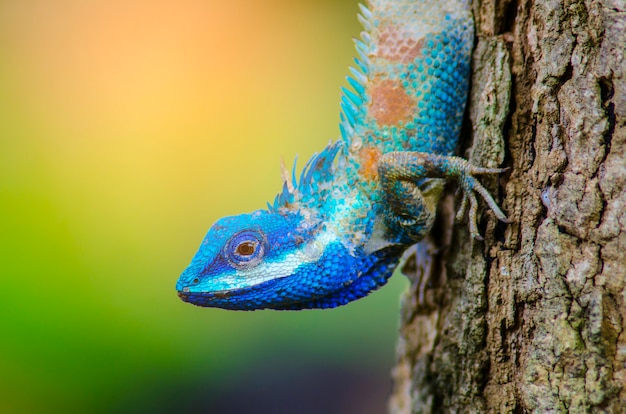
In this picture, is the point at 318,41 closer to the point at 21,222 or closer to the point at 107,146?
the point at 107,146

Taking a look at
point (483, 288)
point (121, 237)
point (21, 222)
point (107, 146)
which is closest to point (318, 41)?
point (107, 146)

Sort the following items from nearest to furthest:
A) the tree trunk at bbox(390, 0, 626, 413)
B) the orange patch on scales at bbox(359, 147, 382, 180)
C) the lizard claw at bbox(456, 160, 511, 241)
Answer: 1. the tree trunk at bbox(390, 0, 626, 413)
2. the lizard claw at bbox(456, 160, 511, 241)
3. the orange patch on scales at bbox(359, 147, 382, 180)

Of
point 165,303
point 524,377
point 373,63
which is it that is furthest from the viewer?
point 165,303

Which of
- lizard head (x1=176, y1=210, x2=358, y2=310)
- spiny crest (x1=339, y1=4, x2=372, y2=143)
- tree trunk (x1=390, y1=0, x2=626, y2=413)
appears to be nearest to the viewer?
tree trunk (x1=390, y1=0, x2=626, y2=413)

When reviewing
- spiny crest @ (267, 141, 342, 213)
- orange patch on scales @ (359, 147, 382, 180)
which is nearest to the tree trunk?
orange patch on scales @ (359, 147, 382, 180)

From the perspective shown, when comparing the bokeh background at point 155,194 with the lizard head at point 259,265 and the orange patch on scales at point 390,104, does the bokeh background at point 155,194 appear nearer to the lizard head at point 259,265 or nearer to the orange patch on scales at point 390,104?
the lizard head at point 259,265

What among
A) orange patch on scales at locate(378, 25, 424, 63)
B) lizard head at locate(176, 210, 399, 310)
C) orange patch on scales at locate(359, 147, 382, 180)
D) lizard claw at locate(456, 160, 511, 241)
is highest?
orange patch on scales at locate(378, 25, 424, 63)

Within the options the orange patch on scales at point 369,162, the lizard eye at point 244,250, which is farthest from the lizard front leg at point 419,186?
the lizard eye at point 244,250

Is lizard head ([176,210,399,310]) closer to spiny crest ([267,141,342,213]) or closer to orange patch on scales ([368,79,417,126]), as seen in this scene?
spiny crest ([267,141,342,213])
